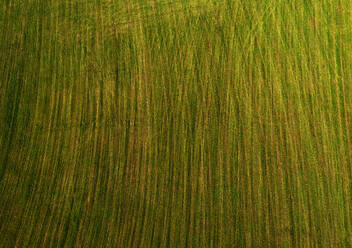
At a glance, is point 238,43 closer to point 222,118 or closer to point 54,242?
point 222,118

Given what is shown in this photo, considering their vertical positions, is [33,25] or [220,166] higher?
[33,25]

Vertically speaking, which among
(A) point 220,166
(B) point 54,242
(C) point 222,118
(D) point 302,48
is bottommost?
(B) point 54,242

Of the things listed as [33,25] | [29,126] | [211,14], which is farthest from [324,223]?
[33,25]

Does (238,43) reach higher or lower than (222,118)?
higher

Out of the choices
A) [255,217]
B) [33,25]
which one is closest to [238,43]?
[255,217]

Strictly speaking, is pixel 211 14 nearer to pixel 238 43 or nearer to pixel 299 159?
pixel 238 43

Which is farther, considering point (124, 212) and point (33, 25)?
point (33, 25)
